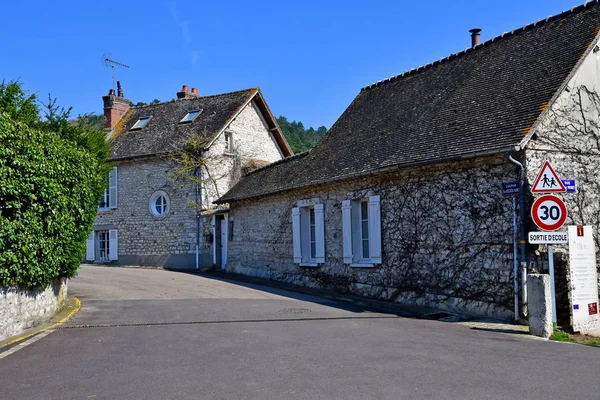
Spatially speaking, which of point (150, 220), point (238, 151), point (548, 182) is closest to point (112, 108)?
point (150, 220)

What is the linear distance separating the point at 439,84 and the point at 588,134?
188 inches

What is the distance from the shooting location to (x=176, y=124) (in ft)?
89.7

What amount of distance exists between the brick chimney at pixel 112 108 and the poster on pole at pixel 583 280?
24.4 m

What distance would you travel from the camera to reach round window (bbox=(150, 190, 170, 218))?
25.7 metres

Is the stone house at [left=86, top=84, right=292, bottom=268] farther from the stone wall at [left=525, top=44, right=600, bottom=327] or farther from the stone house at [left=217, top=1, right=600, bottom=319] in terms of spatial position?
the stone wall at [left=525, top=44, right=600, bottom=327]

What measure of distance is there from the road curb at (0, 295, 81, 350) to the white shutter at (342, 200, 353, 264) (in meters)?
6.53

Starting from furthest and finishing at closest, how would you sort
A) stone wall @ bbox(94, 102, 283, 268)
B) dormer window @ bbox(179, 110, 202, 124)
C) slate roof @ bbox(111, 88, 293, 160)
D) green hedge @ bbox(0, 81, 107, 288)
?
dormer window @ bbox(179, 110, 202, 124), slate roof @ bbox(111, 88, 293, 160), stone wall @ bbox(94, 102, 283, 268), green hedge @ bbox(0, 81, 107, 288)

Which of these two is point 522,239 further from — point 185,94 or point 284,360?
point 185,94

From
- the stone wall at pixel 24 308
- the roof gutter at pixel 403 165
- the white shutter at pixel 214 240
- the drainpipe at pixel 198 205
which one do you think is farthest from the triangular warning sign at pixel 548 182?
the drainpipe at pixel 198 205

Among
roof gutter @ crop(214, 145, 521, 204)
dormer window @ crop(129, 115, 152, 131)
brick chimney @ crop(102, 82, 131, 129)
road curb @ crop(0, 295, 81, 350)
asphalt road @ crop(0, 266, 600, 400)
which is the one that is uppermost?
brick chimney @ crop(102, 82, 131, 129)

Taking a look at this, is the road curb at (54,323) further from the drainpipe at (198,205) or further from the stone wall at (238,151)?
the stone wall at (238,151)

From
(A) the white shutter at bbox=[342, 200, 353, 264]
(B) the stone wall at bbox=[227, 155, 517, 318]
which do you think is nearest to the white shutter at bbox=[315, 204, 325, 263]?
(B) the stone wall at bbox=[227, 155, 517, 318]

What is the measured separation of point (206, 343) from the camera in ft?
26.9

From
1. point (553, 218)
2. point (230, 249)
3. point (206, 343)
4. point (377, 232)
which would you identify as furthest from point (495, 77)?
point (230, 249)
